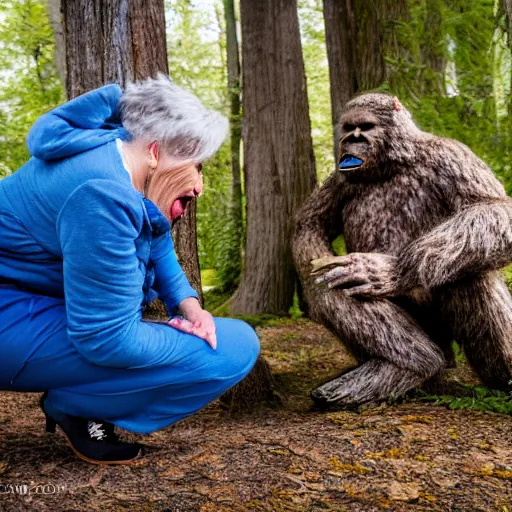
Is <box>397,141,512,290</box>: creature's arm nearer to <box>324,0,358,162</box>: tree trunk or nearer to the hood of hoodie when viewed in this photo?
the hood of hoodie

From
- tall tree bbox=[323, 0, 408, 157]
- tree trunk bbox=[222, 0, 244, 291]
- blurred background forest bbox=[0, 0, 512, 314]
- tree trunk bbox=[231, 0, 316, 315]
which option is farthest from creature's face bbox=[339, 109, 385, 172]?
tree trunk bbox=[222, 0, 244, 291]

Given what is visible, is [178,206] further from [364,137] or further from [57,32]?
[57,32]

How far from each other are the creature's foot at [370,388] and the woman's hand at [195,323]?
958mm

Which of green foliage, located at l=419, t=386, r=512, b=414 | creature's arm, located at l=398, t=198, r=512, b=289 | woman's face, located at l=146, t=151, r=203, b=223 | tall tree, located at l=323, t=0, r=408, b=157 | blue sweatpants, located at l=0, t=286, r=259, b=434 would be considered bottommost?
green foliage, located at l=419, t=386, r=512, b=414

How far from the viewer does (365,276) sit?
3.13 metres

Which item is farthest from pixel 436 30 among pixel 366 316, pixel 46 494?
pixel 46 494

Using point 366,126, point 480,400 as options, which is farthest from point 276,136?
point 480,400

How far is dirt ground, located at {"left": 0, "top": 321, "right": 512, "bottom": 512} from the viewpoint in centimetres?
215

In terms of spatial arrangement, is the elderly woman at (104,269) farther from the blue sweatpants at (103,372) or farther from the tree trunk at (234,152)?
the tree trunk at (234,152)

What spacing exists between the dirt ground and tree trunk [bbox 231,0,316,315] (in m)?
3.09

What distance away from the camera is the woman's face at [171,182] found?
2.34 meters

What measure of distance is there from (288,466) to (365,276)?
1068 millimetres

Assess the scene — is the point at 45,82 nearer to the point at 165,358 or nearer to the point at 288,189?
the point at 288,189

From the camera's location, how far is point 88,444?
2484mm
